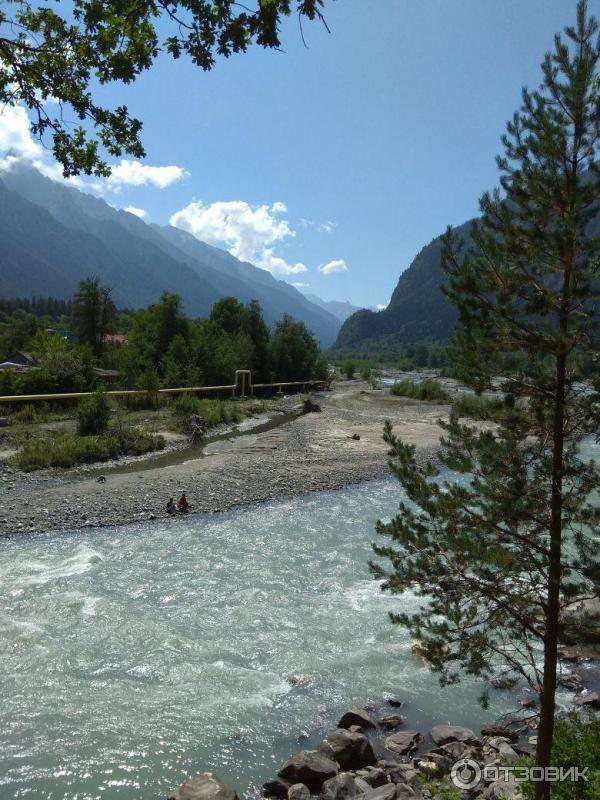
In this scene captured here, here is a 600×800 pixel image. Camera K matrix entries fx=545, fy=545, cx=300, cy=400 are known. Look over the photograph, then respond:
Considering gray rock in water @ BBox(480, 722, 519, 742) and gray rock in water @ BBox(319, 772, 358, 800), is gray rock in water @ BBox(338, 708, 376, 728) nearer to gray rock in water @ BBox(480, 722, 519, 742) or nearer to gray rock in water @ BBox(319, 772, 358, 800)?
gray rock in water @ BBox(319, 772, 358, 800)

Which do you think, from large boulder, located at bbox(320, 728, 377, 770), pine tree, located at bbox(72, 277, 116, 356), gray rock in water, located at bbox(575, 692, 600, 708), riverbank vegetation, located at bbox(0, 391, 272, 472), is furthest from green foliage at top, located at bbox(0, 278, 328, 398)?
gray rock in water, located at bbox(575, 692, 600, 708)

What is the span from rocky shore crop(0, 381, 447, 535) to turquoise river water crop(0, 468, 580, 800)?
1.98 meters

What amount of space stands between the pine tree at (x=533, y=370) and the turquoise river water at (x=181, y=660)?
11.6ft

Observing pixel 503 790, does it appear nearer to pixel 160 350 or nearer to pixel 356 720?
pixel 356 720

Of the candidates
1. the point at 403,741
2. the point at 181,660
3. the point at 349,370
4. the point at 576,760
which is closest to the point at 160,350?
the point at 181,660

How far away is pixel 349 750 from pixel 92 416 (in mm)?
23474

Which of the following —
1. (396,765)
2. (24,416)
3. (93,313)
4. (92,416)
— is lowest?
(396,765)

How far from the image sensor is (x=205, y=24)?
409cm

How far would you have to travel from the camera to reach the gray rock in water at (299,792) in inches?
231

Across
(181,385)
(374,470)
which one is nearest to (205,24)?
(374,470)

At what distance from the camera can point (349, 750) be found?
6.69 metres

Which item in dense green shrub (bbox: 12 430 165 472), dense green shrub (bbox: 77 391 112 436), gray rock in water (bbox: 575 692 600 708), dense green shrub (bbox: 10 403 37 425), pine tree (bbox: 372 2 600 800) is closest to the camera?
pine tree (bbox: 372 2 600 800)

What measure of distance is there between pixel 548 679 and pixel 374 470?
20.4m

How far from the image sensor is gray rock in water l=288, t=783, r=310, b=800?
5855mm
